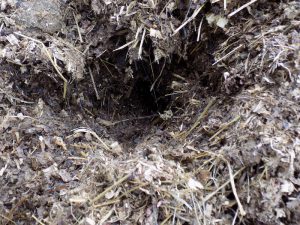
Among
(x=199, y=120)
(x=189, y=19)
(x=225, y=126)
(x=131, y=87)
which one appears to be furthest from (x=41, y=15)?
(x=225, y=126)

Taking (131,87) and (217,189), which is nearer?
(217,189)

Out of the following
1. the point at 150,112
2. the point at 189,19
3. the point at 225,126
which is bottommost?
the point at 150,112

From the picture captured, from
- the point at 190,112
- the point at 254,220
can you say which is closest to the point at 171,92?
the point at 190,112

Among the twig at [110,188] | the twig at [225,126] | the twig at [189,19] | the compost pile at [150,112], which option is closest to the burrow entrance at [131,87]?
the compost pile at [150,112]

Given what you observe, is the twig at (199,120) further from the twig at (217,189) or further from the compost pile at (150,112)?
the twig at (217,189)

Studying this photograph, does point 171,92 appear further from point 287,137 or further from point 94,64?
point 287,137

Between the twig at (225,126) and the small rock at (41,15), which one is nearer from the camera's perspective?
the twig at (225,126)

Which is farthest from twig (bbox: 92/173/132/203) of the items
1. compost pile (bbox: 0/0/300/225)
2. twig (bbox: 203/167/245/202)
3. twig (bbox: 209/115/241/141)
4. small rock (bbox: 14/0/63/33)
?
small rock (bbox: 14/0/63/33)

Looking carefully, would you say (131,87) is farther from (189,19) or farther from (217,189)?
(217,189)
